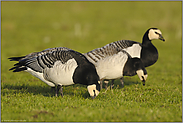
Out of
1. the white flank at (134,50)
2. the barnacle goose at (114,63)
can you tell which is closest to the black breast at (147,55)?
the white flank at (134,50)

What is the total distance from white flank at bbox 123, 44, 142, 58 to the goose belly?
314 cm

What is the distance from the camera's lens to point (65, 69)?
848 cm

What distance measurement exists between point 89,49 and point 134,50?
11.5 meters

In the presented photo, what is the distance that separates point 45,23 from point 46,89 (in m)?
21.2

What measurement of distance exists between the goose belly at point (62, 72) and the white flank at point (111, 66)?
1.61 m

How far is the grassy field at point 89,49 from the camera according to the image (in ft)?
23.5

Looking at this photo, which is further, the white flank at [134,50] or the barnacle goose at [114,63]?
the white flank at [134,50]

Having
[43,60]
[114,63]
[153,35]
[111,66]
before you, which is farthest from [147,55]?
[43,60]

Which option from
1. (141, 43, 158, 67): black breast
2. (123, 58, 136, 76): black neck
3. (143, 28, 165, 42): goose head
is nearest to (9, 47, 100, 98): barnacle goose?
(123, 58, 136, 76): black neck

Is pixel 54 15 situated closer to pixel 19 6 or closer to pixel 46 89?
pixel 19 6

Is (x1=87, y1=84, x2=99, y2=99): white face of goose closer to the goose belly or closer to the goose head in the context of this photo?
the goose belly

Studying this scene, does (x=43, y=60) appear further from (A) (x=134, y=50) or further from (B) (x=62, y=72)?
(A) (x=134, y=50)

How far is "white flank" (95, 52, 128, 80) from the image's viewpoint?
9883 mm

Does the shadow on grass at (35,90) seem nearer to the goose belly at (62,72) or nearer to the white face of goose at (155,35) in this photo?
the goose belly at (62,72)
